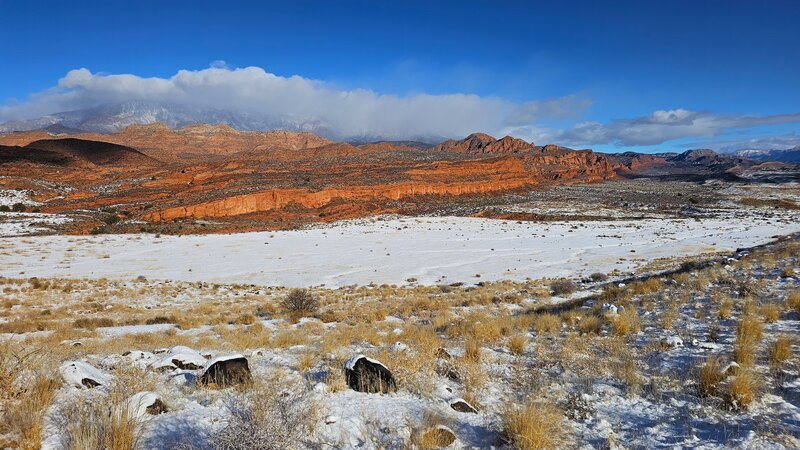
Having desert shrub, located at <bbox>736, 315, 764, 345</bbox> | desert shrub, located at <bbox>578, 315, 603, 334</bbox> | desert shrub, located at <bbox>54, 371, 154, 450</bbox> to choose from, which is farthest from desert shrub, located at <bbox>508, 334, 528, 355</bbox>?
desert shrub, located at <bbox>54, 371, 154, 450</bbox>

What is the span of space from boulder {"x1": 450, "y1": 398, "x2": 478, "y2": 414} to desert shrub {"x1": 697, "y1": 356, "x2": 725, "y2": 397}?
238 cm

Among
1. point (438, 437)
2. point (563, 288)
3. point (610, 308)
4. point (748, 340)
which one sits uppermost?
point (748, 340)

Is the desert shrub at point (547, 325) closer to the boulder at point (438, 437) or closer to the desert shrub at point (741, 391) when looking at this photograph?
the desert shrub at point (741, 391)

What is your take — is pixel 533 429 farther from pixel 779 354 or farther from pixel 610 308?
pixel 610 308

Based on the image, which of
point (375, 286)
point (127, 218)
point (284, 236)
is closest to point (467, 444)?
point (375, 286)

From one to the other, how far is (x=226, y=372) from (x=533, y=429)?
11.0 ft

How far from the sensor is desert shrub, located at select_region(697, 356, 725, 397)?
445 centimetres

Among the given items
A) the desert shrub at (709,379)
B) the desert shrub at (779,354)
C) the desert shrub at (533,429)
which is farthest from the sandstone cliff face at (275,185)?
the desert shrub at (779,354)

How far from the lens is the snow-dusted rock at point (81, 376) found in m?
4.42

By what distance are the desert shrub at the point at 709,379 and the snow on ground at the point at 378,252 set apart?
14.6m

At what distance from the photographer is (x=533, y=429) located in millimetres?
3543

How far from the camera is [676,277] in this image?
43.7ft

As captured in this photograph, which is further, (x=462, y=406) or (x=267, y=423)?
(x=462, y=406)

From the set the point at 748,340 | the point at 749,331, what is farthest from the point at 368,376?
the point at 749,331
